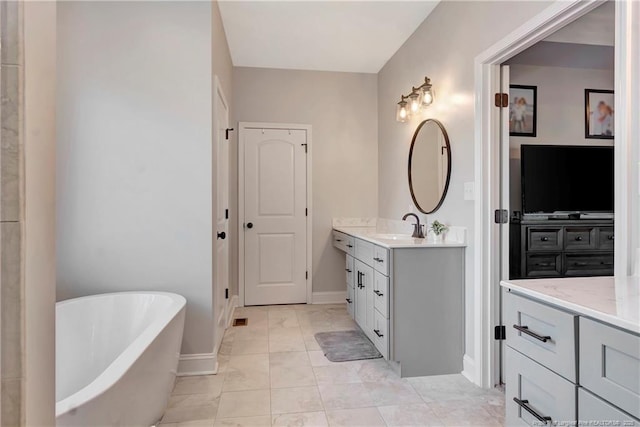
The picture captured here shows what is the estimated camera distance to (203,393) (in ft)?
7.12

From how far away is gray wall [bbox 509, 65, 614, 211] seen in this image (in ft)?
10.1

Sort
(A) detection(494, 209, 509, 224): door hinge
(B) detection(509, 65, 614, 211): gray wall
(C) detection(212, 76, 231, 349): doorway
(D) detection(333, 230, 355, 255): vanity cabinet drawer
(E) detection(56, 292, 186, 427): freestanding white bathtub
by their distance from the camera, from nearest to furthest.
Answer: (E) detection(56, 292, 186, 427): freestanding white bathtub
(A) detection(494, 209, 509, 224): door hinge
(C) detection(212, 76, 231, 349): doorway
(B) detection(509, 65, 614, 211): gray wall
(D) detection(333, 230, 355, 255): vanity cabinet drawer

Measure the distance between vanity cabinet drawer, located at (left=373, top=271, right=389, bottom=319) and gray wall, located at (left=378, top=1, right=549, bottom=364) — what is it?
1.79 feet

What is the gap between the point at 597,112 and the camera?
320cm

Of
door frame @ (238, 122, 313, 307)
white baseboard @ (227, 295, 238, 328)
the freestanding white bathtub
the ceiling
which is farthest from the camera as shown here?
door frame @ (238, 122, 313, 307)

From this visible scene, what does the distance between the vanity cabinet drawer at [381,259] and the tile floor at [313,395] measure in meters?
0.69

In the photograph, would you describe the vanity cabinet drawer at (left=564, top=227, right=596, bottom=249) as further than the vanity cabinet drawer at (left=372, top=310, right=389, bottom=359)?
Yes

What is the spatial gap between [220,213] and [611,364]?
8.59 ft

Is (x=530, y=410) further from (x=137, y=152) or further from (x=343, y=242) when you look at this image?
(x=343, y=242)

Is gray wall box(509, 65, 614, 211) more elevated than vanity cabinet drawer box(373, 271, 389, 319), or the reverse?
gray wall box(509, 65, 614, 211)

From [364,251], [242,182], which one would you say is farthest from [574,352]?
[242,182]

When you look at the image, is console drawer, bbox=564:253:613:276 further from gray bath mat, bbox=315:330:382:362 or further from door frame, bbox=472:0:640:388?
gray bath mat, bbox=315:330:382:362

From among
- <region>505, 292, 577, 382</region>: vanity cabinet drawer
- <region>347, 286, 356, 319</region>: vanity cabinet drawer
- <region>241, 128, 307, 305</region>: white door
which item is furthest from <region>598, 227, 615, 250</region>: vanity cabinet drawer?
<region>241, 128, 307, 305</region>: white door

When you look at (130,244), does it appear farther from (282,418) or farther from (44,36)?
(44,36)
